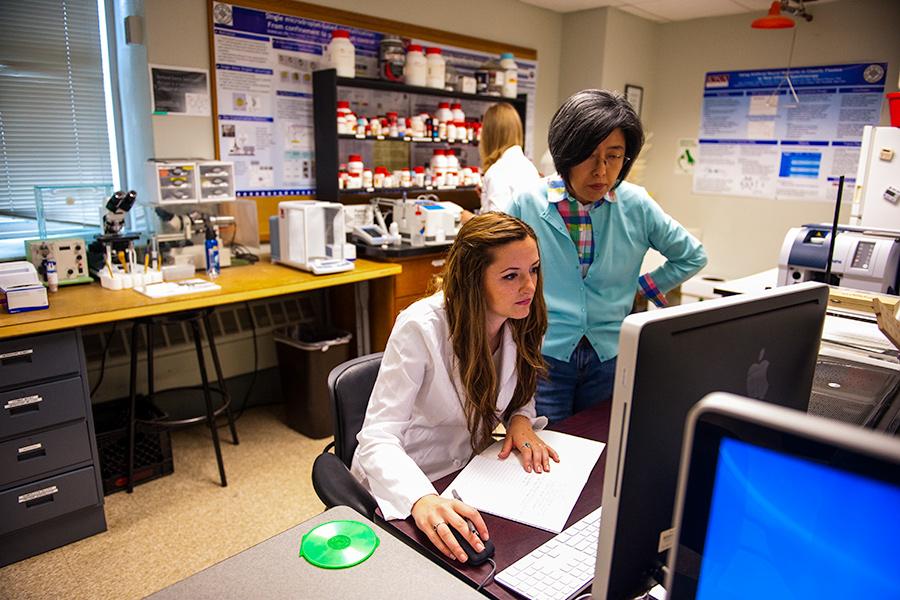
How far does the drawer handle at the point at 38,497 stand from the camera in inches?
82.4

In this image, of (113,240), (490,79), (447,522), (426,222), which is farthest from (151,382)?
(490,79)

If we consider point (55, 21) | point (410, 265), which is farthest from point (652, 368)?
point (55, 21)

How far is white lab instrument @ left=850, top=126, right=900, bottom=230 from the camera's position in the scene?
3225 millimetres

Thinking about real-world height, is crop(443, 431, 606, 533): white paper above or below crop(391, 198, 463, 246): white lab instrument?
below

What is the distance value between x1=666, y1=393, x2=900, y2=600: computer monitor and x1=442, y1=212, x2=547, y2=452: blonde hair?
791 mm

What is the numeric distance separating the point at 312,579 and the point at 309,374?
2182 millimetres

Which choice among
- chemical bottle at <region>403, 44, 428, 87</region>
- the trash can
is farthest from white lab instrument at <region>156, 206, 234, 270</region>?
A: chemical bottle at <region>403, 44, 428, 87</region>

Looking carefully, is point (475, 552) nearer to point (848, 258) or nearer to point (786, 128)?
point (848, 258)

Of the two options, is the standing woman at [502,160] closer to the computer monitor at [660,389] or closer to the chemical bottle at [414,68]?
the chemical bottle at [414,68]

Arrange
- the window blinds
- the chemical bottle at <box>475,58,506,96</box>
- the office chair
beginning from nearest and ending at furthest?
1. the office chair
2. the window blinds
3. the chemical bottle at <box>475,58,506,96</box>

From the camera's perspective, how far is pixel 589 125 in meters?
1.54

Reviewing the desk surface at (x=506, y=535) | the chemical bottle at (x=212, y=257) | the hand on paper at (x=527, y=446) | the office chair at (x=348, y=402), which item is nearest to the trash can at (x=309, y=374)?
the chemical bottle at (x=212, y=257)

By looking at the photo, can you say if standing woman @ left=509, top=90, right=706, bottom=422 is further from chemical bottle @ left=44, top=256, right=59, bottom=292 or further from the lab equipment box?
chemical bottle @ left=44, top=256, right=59, bottom=292

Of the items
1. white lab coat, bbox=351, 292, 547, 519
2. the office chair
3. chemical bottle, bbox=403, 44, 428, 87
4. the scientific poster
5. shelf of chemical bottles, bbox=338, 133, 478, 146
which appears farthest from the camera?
chemical bottle, bbox=403, 44, 428, 87
